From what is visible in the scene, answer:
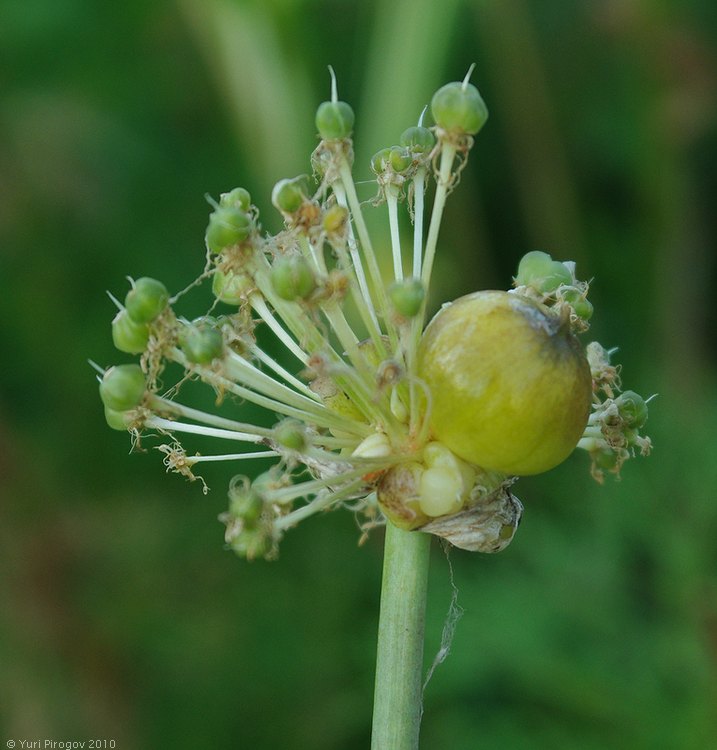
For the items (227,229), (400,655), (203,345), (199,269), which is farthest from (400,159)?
(199,269)

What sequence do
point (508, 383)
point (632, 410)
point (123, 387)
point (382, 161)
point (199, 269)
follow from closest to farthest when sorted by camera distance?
point (508, 383) → point (123, 387) → point (632, 410) → point (382, 161) → point (199, 269)

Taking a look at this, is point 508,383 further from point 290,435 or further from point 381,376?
point 290,435

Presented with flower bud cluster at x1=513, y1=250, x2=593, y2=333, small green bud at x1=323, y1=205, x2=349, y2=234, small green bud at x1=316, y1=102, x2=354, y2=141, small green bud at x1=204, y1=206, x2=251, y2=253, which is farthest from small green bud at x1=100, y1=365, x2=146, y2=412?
flower bud cluster at x1=513, y1=250, x2=593, y2=333

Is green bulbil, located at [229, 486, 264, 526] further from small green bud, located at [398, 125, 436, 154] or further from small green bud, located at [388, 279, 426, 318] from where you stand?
small green bud, located at [398, 125, 436, 154]

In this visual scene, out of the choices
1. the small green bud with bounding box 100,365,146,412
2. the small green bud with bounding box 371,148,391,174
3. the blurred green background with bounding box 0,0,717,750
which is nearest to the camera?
the small green bud with bounding box 100,365,146,412

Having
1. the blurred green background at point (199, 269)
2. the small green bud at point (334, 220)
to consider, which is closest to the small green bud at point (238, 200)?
the small green bud at point (334, 220)

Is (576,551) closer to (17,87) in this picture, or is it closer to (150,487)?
(150,487)
